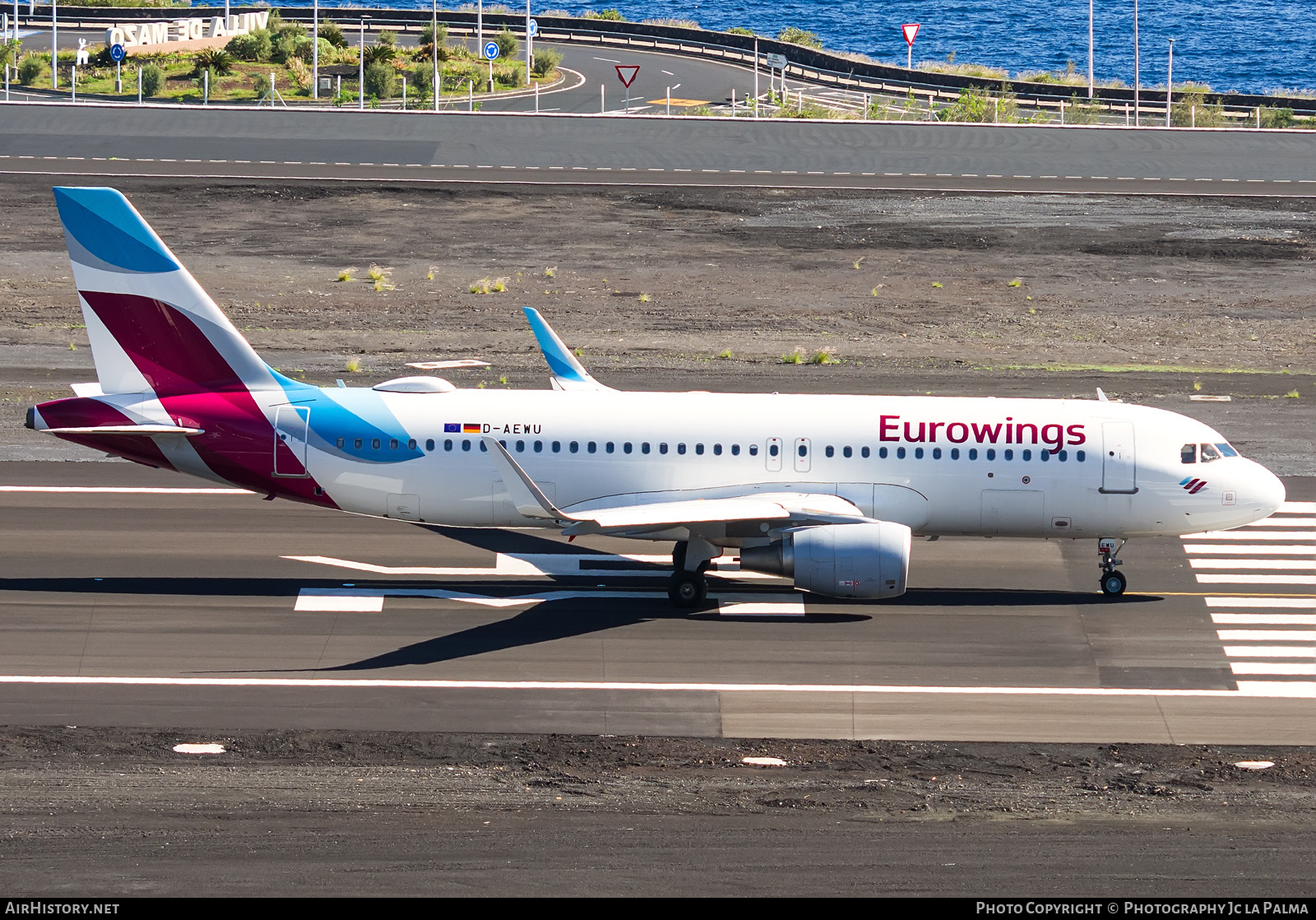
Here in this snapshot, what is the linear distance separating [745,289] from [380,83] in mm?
49465

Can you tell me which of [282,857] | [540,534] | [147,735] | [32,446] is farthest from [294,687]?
[32,446]

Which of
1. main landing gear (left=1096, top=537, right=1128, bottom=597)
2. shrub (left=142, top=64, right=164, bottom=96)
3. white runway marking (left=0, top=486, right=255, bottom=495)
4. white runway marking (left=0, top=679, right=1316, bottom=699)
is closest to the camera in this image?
white runway marking (left=0, top=679, right=1316, bottom=699)

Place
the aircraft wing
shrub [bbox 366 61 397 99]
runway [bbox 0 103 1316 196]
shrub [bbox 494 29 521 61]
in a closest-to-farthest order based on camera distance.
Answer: the aircraft wing < runway [bbox 0 103 1316 196] < shrub [bbox 366 61 397 99] < shrub [bbox 494 29 521 61]

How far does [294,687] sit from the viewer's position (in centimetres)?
2658

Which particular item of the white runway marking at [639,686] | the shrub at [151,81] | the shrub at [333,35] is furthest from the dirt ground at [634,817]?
the shrub at [333,35]

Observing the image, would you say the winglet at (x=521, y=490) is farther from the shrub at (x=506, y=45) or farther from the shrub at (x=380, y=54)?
Answer: the shrub at (x=506, y=45)

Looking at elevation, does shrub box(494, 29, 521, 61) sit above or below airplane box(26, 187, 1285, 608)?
above

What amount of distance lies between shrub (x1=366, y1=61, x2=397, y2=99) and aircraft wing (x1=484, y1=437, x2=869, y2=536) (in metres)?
76.2

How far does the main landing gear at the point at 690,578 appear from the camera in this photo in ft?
101

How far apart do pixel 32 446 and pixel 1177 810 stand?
32.5 metres

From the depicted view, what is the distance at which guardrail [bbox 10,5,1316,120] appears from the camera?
362 feet

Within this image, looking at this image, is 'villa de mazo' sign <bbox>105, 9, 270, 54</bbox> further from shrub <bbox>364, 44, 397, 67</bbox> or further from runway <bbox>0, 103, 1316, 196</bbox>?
runway <bbox>0, 103, 1316, 196</bbox>

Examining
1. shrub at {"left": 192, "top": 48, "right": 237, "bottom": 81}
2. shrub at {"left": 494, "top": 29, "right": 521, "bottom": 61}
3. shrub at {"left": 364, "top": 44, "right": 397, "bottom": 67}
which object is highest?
shrub at {"left": 494, "top": 29, "right": 521, "bottom": 61}

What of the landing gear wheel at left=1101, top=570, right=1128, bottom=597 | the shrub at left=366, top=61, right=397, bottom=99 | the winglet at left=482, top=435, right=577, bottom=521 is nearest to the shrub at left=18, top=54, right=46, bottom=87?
the shrub at left=366, top=61, right=397, bottom=99
